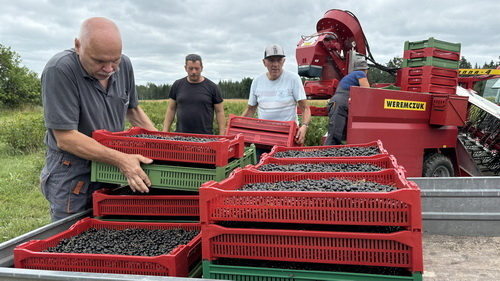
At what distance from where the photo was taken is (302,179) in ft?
6.81

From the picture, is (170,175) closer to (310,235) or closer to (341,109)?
(310,235)

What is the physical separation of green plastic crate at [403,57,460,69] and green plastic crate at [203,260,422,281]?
484 cm

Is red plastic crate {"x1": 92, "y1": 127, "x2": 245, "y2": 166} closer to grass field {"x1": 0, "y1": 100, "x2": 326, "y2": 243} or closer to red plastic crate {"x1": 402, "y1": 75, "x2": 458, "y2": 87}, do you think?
grass field {"x1": 0, "y1": 100, "x2": 326, "y2": 243}

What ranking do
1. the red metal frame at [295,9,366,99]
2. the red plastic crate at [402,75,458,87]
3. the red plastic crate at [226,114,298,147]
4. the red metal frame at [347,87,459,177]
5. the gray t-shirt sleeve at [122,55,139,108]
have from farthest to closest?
the red metal frame at [295,9,366,99] < the red plastic crate at [402,75,458,87] < the red metal frame at [347,87,459,177] < the red plastic crate at [226,114,298,147] < the gray t-shirt sleeve at [122,55,139,108]

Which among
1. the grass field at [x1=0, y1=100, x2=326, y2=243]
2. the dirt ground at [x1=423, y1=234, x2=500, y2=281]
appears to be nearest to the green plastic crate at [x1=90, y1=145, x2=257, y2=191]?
the dirt ground at [x1=423, y1=234, x2=500, y2=281]

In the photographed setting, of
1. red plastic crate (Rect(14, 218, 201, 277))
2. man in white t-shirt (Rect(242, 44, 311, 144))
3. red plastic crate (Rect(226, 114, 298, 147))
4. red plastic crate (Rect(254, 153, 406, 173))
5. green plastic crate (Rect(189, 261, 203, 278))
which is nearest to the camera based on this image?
red plastic crate (Rect(14, 218, 201, 277))

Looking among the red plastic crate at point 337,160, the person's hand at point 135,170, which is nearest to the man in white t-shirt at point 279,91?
the red plastic crate at point 337,160

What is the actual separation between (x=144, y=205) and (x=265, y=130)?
1877 millimetres

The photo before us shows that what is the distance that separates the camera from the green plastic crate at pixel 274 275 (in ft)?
4.70

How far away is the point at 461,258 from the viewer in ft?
9.19

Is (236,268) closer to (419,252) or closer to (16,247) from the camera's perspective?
(419,252)

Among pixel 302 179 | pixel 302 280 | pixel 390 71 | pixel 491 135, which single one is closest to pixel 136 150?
pixel 302 179

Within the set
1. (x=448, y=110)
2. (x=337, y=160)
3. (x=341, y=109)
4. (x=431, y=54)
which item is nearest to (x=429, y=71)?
(x=431, y=54)

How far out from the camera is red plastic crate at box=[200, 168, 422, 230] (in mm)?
1379
